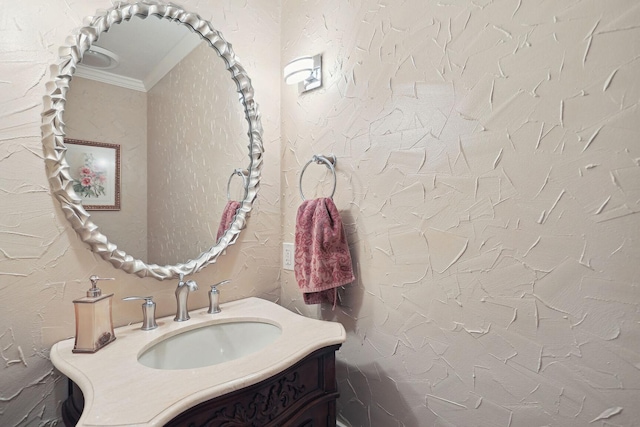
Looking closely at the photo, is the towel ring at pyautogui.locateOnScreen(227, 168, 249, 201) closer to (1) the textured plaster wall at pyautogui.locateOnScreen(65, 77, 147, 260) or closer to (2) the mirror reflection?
(2) the mirror reflection

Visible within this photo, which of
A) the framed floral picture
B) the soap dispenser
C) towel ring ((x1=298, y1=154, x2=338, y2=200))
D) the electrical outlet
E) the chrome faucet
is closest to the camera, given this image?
the soap dispenser

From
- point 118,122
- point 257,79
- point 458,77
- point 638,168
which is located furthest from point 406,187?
point 118,122

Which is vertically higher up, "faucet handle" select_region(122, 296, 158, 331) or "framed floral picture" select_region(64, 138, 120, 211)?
"framed floral picture" select_region(64, 138, 120, 211)

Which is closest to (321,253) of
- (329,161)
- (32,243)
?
(329,161)

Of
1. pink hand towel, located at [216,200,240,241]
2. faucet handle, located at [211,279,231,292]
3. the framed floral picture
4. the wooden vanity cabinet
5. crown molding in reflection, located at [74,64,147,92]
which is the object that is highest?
crown molding in reflection, located at [74,64,147,92]

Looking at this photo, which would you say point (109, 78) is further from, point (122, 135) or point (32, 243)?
point (32, 243)

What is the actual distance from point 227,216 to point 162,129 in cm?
37

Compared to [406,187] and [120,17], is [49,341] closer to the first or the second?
[120,17]

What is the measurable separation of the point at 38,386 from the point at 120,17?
1060 mm

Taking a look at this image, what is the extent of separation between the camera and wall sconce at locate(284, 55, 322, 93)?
4.03 ft

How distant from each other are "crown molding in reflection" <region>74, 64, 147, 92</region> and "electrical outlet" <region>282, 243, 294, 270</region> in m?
0.77

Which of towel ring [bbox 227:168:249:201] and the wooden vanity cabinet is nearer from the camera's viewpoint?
the wooden vanity cabinet

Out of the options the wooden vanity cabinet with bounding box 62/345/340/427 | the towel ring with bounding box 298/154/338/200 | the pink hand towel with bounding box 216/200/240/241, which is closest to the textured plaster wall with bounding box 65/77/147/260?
the pink hand towel with bounding box 216/200/240/241

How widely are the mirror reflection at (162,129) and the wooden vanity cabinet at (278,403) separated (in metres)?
0.50
